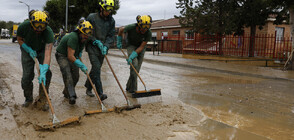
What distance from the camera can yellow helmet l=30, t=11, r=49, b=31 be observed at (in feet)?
12.2

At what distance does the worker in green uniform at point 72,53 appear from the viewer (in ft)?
14.0

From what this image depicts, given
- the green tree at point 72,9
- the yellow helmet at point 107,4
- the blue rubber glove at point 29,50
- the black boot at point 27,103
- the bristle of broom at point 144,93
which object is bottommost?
the black boot at point 27,103

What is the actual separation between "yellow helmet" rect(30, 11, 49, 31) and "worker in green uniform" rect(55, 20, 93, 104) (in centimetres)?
59

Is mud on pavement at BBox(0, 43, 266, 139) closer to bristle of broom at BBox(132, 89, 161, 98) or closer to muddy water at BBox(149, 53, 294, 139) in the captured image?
bristle of broom at BBox(132, 89, 161, 98)

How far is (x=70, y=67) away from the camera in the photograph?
15.4 ft

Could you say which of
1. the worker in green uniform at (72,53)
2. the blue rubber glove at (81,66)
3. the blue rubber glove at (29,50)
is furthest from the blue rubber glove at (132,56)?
the blue rubber glove at (29,50)

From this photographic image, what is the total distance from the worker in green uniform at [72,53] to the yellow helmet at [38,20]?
1.93 ft

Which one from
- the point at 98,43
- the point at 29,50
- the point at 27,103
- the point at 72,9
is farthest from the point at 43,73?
the point at 72,9

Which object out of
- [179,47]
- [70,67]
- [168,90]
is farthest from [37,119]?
[179,47]

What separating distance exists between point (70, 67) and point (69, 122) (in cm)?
164

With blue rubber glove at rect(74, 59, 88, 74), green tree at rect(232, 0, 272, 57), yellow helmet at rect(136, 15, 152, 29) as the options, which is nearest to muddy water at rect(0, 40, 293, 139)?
blue rubber glove at rect(74, 59, 88, 74)

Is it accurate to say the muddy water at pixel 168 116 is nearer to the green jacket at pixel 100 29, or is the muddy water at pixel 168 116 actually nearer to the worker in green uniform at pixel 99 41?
the worker in green uniform at pixel 99 41

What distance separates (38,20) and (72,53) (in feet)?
2.70

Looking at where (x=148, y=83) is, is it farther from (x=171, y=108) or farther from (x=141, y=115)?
(x=141, y=115)
